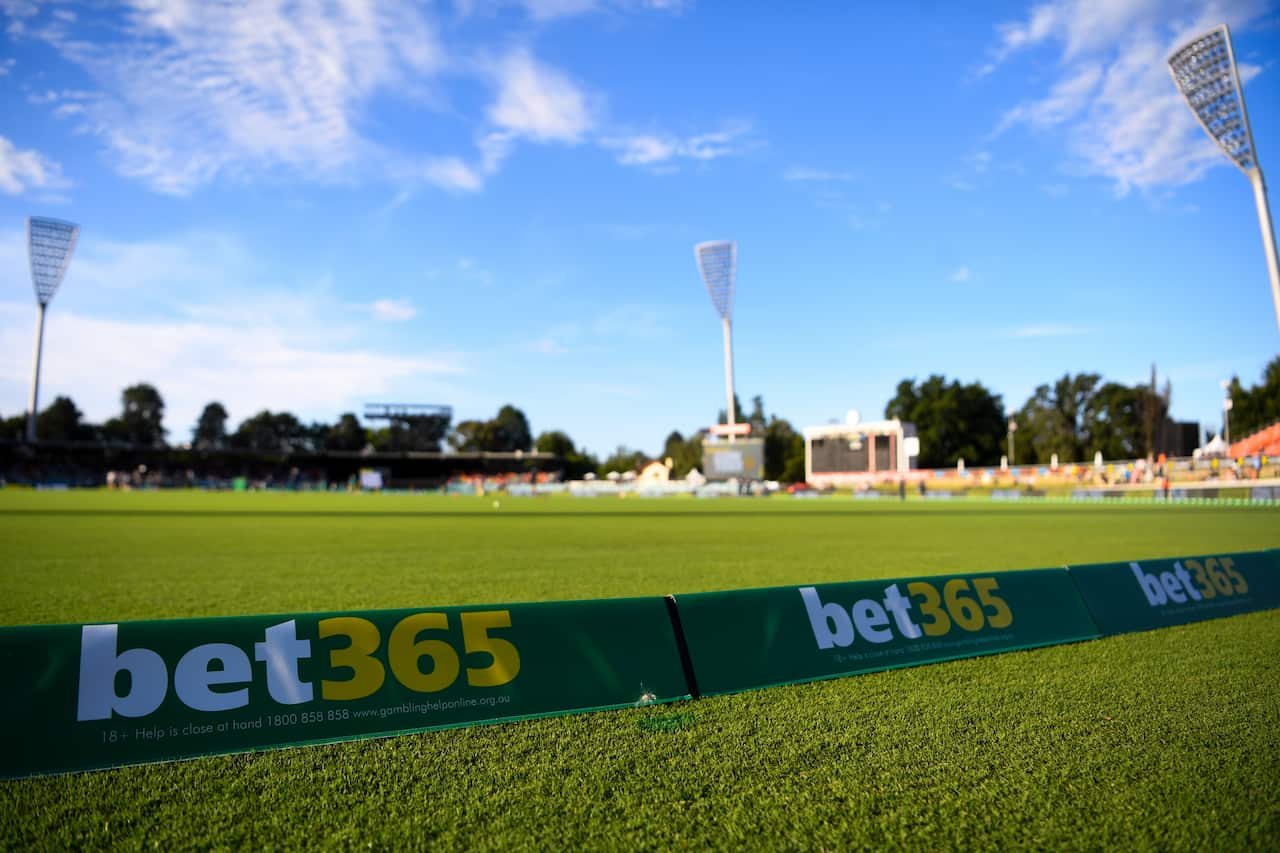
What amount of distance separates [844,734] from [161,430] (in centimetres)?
15321

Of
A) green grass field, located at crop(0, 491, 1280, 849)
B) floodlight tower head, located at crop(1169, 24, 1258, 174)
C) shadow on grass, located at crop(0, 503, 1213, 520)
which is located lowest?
shadow on grass, located at crop(0, 503, 1213, 520)

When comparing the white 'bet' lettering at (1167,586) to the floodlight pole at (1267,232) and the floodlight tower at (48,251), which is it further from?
the floodlight tower at (48,251)

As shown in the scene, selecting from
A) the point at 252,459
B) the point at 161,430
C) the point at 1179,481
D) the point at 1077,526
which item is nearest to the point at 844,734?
the point at 1077,526

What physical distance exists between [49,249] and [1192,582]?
9031 cm

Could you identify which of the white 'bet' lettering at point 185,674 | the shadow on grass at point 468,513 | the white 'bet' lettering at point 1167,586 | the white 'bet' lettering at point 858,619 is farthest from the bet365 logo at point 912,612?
the shadow on grass at point 468,513

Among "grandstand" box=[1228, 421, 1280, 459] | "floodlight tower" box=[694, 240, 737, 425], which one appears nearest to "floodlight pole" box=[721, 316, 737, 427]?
"floodlight tower" box=[694, 240, 737, 425]

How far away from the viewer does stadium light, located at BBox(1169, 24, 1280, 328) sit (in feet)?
103

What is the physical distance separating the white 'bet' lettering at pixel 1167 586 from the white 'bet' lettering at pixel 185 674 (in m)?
7.56

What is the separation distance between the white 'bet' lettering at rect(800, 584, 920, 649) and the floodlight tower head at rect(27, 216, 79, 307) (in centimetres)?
8753

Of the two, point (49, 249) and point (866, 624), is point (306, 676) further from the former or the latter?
point (49, 249)

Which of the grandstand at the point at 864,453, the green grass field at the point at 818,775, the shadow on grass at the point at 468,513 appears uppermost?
the grandstand at the point at 864,453

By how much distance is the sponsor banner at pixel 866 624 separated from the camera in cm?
506

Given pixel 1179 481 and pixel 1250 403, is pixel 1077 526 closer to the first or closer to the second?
pixel 1179 481

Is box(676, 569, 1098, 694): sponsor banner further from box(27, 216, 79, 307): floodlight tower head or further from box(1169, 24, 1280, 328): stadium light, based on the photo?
box(27, 216, 79, 307): floodlight tower head
